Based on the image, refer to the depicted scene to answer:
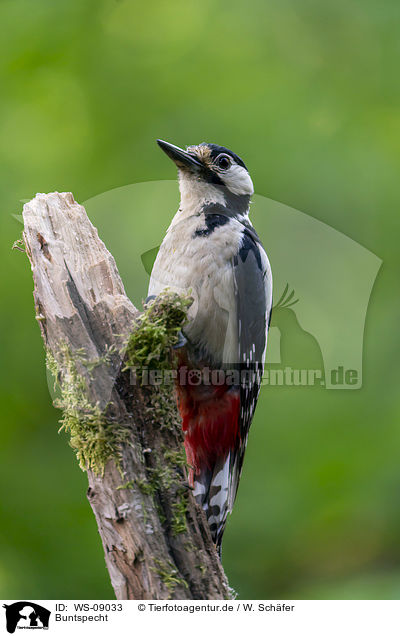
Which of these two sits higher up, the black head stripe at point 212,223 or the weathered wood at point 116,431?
the black head stripe at point 212,223

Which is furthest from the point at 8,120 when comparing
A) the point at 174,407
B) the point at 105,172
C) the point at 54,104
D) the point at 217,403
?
the point at 174,407

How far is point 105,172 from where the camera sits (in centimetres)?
334

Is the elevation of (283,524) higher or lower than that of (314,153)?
lower

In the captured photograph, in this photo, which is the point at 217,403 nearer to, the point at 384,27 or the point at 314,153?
the point at 314,153

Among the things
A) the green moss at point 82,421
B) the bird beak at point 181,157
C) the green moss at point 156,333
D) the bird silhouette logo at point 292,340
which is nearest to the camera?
the green moss at point 82,421

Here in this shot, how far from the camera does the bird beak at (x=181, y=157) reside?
108 inches

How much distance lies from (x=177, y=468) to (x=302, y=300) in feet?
5.35

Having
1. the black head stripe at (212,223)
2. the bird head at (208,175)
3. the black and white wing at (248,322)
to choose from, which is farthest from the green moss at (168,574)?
the bird head at (208,175)

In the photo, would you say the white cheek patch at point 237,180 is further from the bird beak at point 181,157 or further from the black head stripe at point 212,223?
the black head stripe at point 212,223

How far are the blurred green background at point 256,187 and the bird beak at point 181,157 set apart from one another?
1.50ft

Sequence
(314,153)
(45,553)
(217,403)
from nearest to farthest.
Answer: (217,403) → (45,553) → (314,153)

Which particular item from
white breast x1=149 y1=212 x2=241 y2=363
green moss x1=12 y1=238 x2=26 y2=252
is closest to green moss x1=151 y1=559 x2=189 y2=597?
white breast x1=149 y1=212 x2=241 y2=363

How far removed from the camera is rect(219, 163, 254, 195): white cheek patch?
115 inches
